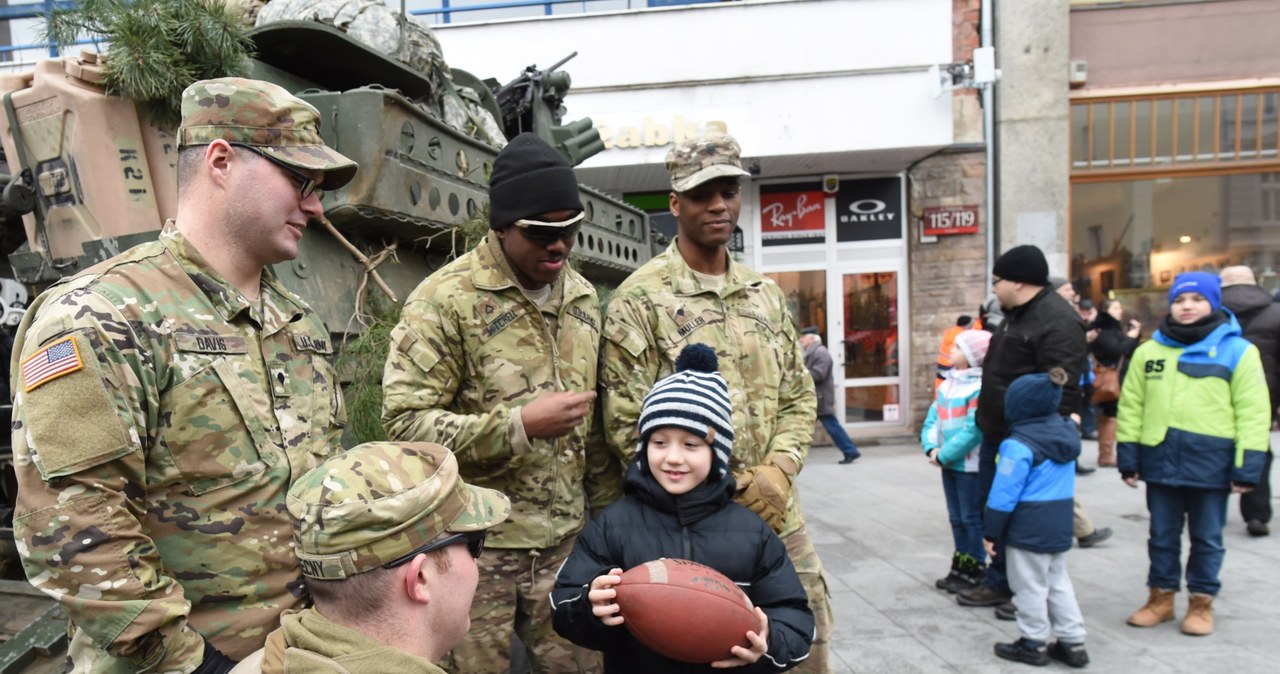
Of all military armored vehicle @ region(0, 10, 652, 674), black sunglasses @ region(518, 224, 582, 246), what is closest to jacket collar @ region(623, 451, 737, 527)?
black sunglasses @ region(518, 224, 582, 246)

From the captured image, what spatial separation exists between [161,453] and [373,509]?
65 cm

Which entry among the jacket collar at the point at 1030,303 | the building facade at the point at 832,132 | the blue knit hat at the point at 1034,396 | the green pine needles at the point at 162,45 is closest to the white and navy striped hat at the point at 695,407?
the green pine needles at the point at 162,45

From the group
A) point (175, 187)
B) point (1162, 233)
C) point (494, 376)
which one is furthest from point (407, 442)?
point (1162, 233)

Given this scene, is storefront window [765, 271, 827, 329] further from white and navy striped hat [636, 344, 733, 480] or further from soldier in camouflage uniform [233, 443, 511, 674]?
soldier in camouflage uniform [233, 443, 511, 674]

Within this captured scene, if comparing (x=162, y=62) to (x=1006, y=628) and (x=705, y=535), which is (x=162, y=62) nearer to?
(x=705, y=535)

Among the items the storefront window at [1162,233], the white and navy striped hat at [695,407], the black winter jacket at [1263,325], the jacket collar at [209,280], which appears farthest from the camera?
the storefront window at [1162,233]

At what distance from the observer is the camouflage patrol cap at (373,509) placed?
1408 millimetres

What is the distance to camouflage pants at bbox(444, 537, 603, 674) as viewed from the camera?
2.47 meters

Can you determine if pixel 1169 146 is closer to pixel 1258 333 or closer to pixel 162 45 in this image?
pixel 1258 333

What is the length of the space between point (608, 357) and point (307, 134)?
1.21 meters

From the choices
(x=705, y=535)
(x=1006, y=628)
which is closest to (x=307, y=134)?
(x=705, y=535)

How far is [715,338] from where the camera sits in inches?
113

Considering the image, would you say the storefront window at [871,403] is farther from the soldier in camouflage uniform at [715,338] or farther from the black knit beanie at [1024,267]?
the soldier in camouflage uniform at [715,338]

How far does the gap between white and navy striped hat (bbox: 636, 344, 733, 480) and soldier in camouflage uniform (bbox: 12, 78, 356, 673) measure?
0.86m
